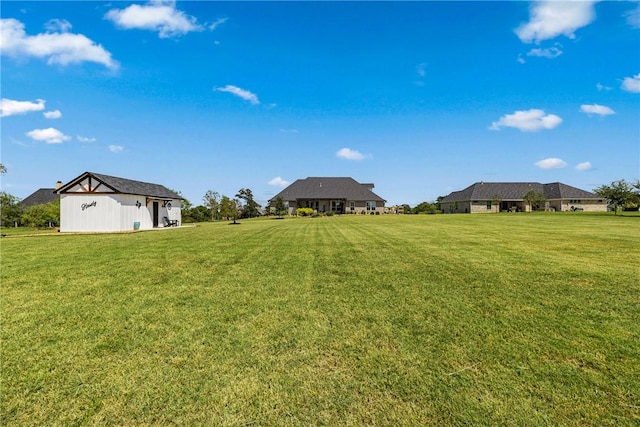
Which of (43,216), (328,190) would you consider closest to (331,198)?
(328,190)

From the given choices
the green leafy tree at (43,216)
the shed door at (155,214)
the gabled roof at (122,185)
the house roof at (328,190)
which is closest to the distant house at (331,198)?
the house roof at (328,190)

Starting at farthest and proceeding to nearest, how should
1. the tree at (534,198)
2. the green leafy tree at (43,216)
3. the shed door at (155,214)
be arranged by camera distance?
the tree at (534,198), the green leafy tree at (43,216), the shed door at (155,214)

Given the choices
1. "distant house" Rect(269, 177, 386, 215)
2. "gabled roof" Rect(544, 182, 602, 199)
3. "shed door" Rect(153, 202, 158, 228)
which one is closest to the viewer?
"shed door" Rect(153, 202, 158, 228)

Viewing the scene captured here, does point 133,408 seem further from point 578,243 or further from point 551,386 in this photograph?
point 578,243

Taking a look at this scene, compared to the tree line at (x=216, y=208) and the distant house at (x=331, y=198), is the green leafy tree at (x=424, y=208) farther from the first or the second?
the tree line at (x=216, y=208)

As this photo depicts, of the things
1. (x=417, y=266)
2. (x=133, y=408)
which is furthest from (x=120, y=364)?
(x=417, y=266)

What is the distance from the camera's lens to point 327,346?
12.4 ft

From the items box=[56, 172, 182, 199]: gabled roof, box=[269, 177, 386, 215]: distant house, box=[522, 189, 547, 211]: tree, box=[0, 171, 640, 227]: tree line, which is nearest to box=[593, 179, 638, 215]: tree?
box=[0, 171, 640, 227]: tree line

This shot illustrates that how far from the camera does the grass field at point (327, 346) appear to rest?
2742 mm

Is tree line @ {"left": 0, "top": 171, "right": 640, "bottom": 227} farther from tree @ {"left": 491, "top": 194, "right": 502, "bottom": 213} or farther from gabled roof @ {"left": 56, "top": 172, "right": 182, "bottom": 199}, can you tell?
tree @ {"left": 491, "top": 194, "right": 502, "bottom": 213}

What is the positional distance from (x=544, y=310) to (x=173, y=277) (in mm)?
6590

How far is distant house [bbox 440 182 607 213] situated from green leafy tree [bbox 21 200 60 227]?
54.6 meters

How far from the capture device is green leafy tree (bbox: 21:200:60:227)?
28219 millimetres

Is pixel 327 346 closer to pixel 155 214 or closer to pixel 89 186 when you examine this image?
pixel 89 186
